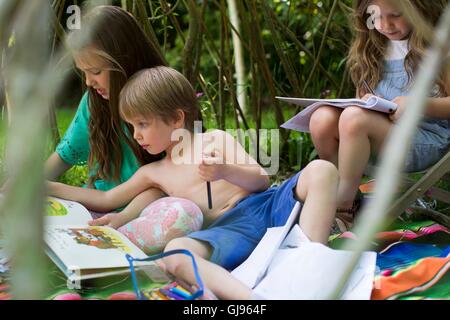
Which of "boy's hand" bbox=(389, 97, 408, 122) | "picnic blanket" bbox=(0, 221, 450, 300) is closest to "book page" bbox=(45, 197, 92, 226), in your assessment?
"picnic blanket" bbox=(0, 221, 450, 300)

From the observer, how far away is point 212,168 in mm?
→ 1493

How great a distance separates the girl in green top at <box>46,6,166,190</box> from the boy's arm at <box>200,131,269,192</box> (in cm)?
26

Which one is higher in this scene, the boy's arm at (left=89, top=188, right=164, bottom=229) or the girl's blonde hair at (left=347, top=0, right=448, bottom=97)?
the girl's blonde hair at (left=347, top=0, right=448, bottom=97)

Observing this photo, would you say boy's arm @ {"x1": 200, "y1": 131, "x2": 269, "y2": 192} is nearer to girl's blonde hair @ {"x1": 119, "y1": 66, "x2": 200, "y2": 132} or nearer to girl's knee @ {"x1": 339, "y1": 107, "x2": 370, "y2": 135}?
girl's blonde hair @ {"x1": 119, "y1": 66, "x2": 200, "y2": 132}

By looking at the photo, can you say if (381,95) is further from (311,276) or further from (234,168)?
(311,276)

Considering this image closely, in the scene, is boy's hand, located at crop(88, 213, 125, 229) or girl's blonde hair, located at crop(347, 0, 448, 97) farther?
girl's blonde hair, located at crop(347, 0, 448, 97)

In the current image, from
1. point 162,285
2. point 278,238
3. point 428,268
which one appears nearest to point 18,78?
point 162,285

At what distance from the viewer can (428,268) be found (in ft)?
4.61

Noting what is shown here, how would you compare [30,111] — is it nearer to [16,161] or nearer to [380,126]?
[16,161]

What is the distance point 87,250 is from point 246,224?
34 centimetres

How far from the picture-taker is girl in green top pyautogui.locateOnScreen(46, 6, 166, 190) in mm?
1745

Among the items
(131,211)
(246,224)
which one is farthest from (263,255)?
(131,211)

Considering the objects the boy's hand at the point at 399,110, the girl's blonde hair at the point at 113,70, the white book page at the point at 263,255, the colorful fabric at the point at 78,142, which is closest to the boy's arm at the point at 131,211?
the girl's blonde hair at the point at 113,70

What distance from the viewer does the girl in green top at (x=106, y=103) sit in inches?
68.7
